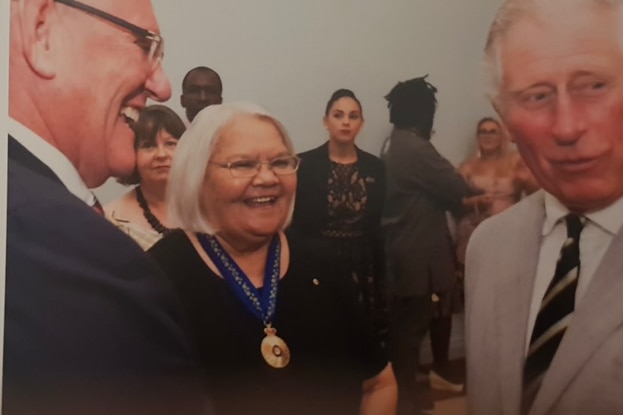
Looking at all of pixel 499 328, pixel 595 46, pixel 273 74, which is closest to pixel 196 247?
pixel 273 74

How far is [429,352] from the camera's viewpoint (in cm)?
177

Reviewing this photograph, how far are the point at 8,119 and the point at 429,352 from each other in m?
1.04

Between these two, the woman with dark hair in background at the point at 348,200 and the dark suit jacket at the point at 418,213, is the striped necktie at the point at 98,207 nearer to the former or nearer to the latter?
the woman with dark hair in background at the point at 348,200

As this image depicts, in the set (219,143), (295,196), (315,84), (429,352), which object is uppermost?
(315,84)

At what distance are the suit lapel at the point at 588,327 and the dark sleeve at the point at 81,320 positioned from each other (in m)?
0.84

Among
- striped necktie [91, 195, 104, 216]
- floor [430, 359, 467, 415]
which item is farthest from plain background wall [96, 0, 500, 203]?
floor [430, 359, 467, 415]

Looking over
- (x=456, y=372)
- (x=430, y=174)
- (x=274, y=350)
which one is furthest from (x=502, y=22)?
(x=274, y=350)

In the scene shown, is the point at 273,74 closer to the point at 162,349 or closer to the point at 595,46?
the point at 162,349

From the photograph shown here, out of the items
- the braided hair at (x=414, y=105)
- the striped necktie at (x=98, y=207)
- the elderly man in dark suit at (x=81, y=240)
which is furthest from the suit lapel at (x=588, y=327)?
the striped necktie at (x=98, y=207)

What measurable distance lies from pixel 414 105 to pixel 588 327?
0.65m

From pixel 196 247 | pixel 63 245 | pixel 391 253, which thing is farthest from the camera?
pixel 391 253

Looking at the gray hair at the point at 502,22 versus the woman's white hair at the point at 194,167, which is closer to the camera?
the woman's white hair at the point at 194,167

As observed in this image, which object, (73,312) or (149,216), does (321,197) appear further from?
(73,312)

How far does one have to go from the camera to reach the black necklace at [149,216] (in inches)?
62.3
